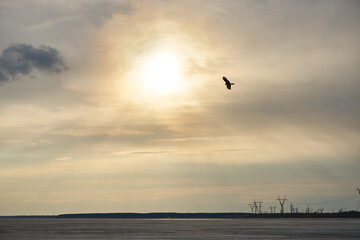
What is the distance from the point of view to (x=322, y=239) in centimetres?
11900

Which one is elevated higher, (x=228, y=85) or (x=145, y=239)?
(x=228, y=85)

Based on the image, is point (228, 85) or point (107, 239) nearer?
point (228, 85)

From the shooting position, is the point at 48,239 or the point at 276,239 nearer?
the point at 276,239

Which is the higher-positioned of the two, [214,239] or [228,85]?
[228,85]

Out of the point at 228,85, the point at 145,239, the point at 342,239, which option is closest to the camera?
the point at 228,85

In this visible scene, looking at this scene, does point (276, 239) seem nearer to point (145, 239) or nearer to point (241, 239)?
point (241, 239)

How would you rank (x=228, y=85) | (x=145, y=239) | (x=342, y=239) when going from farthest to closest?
(x=145, y=239)
(x=342, y=239)
(x=228, y=85)

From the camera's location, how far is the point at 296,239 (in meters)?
120

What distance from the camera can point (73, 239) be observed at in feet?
418

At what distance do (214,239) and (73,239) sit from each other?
34.8 m

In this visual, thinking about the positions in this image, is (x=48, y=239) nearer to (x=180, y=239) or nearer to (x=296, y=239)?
(x=180, y=239)

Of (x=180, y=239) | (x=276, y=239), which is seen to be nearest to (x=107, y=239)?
(x=180, y=239)

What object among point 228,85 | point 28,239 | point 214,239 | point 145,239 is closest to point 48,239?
point 28,239

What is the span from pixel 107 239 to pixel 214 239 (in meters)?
26.4
